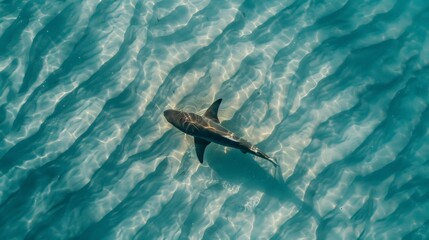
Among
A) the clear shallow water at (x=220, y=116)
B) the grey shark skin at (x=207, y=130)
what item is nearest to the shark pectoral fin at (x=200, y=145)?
the grey shark skin at (x=207, y=130)

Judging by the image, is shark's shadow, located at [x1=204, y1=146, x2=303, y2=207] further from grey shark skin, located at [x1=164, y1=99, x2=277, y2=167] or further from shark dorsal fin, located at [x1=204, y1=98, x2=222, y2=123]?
shark dorsal fin, located at [x1=204, y1=98, x2=222, y2=123]

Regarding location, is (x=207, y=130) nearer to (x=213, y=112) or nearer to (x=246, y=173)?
(x=213, y=112)

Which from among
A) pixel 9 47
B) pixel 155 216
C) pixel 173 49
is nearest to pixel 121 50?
pixel 173 49

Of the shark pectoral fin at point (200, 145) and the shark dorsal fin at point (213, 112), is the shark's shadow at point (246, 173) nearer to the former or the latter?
the shark pectoral fin at point (200, 145)

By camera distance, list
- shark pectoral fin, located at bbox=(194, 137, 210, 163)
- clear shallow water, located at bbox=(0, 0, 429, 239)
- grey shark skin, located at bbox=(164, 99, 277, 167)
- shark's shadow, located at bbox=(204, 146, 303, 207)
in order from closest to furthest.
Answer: grey shark skin, located at bbox=(164, 99, 277, 167) < shark pectoral fin, located at bbox=(194, 137, 210, 163) < clear shallow water, located at bbox=(0, 0, 429, 239) < shark's shadow, located at bbox=(204, 146, 303, 207)

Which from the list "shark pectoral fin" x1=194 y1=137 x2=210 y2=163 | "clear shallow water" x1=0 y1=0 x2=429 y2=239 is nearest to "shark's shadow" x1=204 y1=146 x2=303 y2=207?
"clear shallow water" x1=0 y1=0 x2=429 y2=239

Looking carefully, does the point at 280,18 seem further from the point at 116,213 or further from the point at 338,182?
the point at 116,213

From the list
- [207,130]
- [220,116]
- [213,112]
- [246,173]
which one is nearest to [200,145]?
[207,130]
